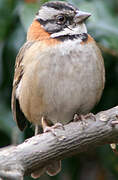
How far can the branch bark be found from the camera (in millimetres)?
3510

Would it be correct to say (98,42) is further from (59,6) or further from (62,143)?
(62,143)

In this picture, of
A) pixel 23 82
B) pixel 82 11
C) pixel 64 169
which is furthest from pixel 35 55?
pixel 64 169

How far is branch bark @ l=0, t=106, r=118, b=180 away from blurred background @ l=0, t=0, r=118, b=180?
86 centimetres

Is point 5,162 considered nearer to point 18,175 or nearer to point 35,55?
point 18,175

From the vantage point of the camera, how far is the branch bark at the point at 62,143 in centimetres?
351

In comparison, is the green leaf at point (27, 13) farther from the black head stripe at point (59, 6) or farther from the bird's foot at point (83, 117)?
the bird's foot at point (83, 117)

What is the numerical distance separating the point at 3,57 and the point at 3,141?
0.74 meters

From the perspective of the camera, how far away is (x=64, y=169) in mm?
4824

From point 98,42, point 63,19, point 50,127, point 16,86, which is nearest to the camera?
point 50,127

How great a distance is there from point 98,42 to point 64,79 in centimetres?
67

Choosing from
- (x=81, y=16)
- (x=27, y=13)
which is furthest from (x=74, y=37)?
(x=27, y=13)

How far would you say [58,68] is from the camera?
13.2 feet

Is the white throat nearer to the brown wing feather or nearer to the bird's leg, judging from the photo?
the brown wing feather

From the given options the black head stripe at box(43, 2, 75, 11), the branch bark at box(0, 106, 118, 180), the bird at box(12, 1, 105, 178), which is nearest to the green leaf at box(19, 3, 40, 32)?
the bird at box(12, 1, 105, 178)
